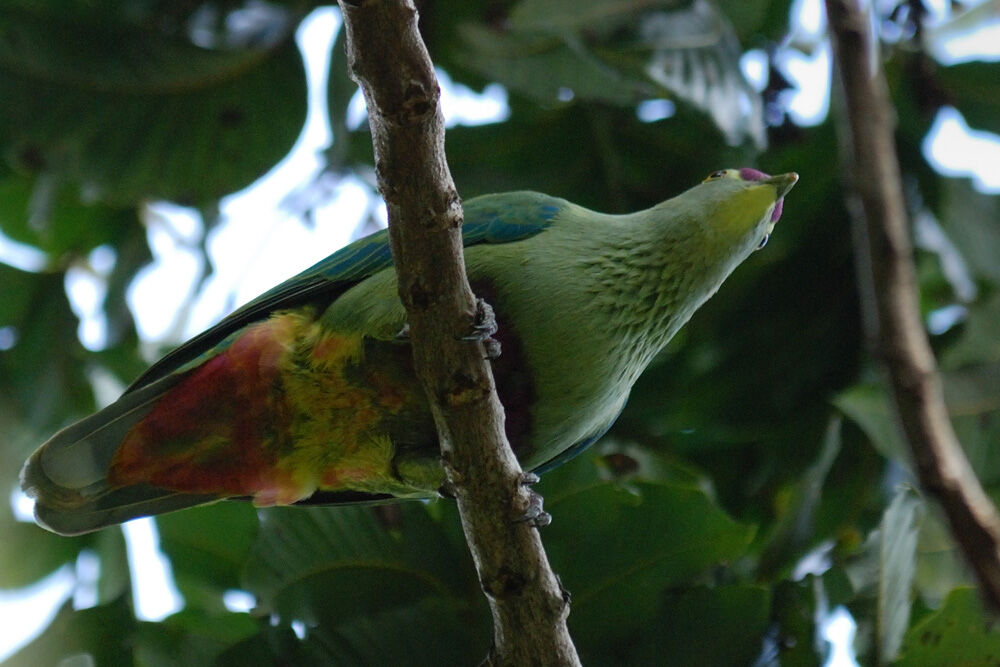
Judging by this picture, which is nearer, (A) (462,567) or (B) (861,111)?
(B) (861,111)

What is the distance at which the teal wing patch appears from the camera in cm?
244

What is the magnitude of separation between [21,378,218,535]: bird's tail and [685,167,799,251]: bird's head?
1.32m

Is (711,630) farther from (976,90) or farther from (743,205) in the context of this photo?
(976,90)

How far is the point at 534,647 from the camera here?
2062 millimetres

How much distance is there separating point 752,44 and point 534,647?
7.89 feet

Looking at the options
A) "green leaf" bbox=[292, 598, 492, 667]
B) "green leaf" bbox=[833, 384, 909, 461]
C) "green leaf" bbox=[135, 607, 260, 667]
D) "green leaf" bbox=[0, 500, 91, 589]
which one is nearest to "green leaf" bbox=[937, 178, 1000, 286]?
"green leaf" bbox=[833, 384, 909, 461]

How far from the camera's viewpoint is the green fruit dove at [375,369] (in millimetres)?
2287

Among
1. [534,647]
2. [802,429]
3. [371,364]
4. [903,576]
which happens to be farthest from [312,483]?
[802,429]

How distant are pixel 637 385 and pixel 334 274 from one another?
53.6 inches

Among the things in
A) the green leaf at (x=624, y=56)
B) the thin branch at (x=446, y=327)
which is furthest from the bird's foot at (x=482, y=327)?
the green leaf at (x=624, y=56)

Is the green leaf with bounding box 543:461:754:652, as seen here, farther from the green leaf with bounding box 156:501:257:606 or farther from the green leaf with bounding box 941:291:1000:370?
the green leaf with bounding box 941:291:1000:370

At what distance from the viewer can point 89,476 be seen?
2.41 metres

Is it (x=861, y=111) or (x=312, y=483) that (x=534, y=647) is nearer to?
(x=312, y=483)

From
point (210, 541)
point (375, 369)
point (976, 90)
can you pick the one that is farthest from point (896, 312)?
Result: point (976, 90)
